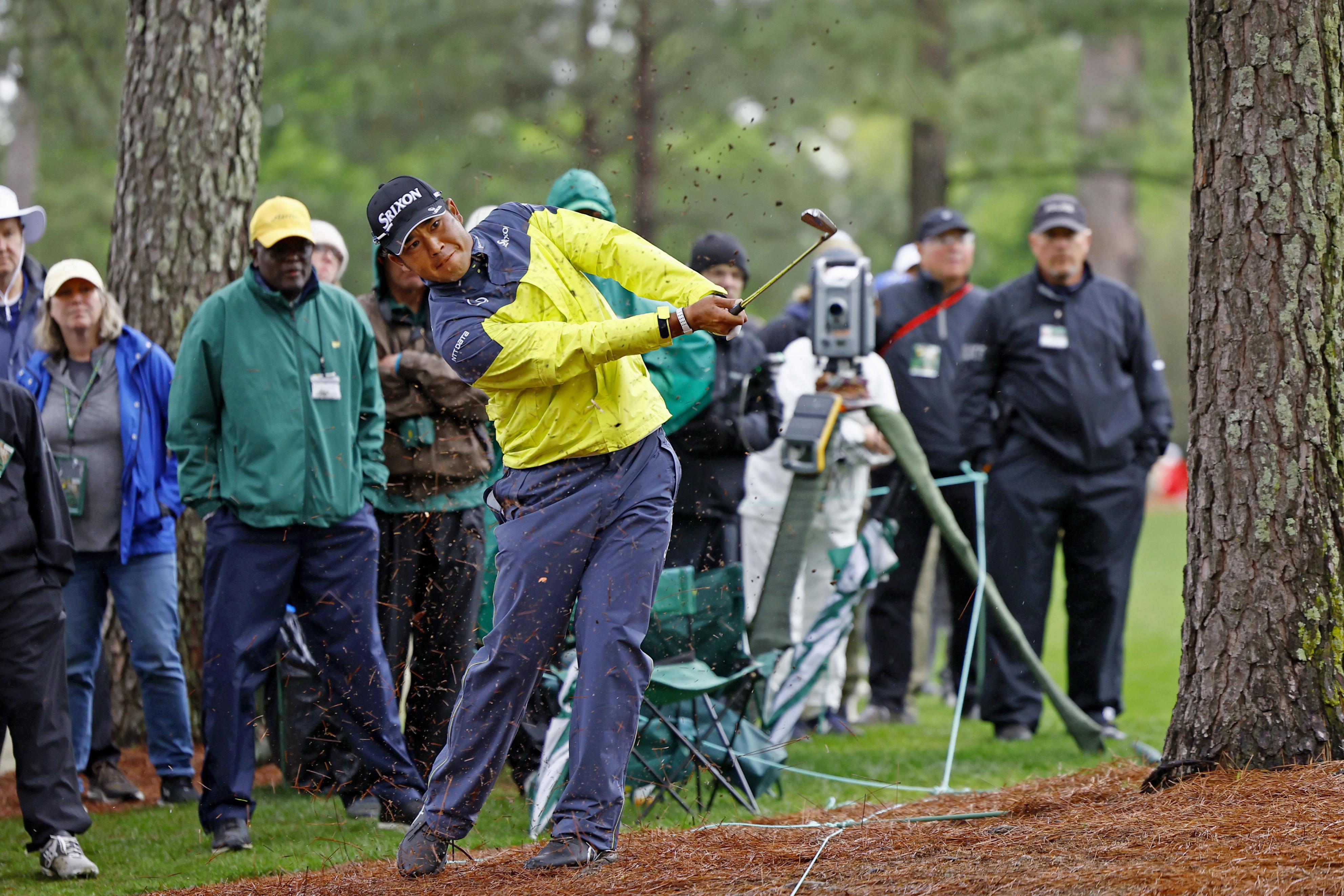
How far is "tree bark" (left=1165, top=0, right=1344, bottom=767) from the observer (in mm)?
4785

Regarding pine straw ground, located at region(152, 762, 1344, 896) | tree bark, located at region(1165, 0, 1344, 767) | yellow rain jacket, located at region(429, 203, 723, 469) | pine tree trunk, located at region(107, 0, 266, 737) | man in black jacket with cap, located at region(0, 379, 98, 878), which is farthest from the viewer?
pine tree trunk, located at region(107, 0, 266, 737)

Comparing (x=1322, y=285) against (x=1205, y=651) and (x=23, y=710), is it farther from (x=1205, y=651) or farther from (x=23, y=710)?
(x=23, y=710)

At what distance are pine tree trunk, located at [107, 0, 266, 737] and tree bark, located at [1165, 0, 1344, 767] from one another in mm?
5011

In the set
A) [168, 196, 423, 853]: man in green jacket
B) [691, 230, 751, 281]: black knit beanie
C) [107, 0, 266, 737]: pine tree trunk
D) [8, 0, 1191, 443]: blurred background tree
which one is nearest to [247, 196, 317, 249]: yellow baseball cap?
[168, 196, 423, 853]: man in green jacket

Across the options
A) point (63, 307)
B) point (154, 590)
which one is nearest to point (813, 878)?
point (154, 590)

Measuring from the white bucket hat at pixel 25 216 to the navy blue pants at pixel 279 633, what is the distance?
1.97 metres

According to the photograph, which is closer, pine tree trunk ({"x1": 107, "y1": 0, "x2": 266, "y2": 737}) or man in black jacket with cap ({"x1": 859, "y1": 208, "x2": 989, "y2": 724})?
pine tree trunk ({"x1": 107, "y1": 0, "x2": 266, "y2": 737})

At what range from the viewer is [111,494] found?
21.1 feet

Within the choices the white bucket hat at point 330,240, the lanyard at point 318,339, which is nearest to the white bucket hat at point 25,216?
the white bucket hat at point 330,240

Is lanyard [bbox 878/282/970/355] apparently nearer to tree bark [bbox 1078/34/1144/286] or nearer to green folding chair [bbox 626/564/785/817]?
green folding chair [bbox 626/564/785/817]

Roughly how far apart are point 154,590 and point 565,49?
39.9 ft

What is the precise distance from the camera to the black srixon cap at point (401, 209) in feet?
14.5

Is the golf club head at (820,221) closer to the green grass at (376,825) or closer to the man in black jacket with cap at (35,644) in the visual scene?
the green grass at (376,825)

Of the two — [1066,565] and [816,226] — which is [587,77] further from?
[816,226]
